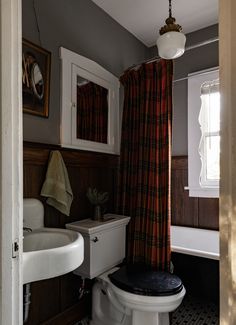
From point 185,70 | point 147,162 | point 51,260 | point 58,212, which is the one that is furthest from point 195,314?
point 185,70

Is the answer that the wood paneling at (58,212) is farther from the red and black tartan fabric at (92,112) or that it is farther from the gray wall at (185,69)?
the gray wall at (185,69)

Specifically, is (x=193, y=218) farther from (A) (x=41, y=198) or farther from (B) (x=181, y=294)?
(A) (x=41, y=198)

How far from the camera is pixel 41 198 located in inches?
63.3

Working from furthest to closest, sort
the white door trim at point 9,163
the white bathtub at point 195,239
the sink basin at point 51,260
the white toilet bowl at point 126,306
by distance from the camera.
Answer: the white bathtub at point 195,239 < the white toilet bowl at point 126,306 < the sink basin at point 51,260 < the white door trim at point 9,163

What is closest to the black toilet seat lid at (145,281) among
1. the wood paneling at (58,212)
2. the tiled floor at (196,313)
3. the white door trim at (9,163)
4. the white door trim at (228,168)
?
the wood paneling at (58,212)

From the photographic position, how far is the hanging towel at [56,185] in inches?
62.5

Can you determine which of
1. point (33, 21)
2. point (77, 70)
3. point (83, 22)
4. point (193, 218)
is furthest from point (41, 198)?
Answer: point (193, 218)

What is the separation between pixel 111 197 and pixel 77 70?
3.78 ft

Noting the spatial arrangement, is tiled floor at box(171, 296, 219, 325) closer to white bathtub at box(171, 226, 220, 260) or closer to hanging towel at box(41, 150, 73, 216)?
white bathtub at box(171, 226, 220, 260)

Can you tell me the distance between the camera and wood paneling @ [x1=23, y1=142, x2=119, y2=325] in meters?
1.55

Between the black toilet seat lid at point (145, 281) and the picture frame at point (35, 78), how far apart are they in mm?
1225

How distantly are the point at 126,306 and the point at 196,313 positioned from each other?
0.83 metres

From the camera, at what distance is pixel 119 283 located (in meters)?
1.58

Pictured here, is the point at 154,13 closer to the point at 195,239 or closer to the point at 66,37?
the point at 66,37
